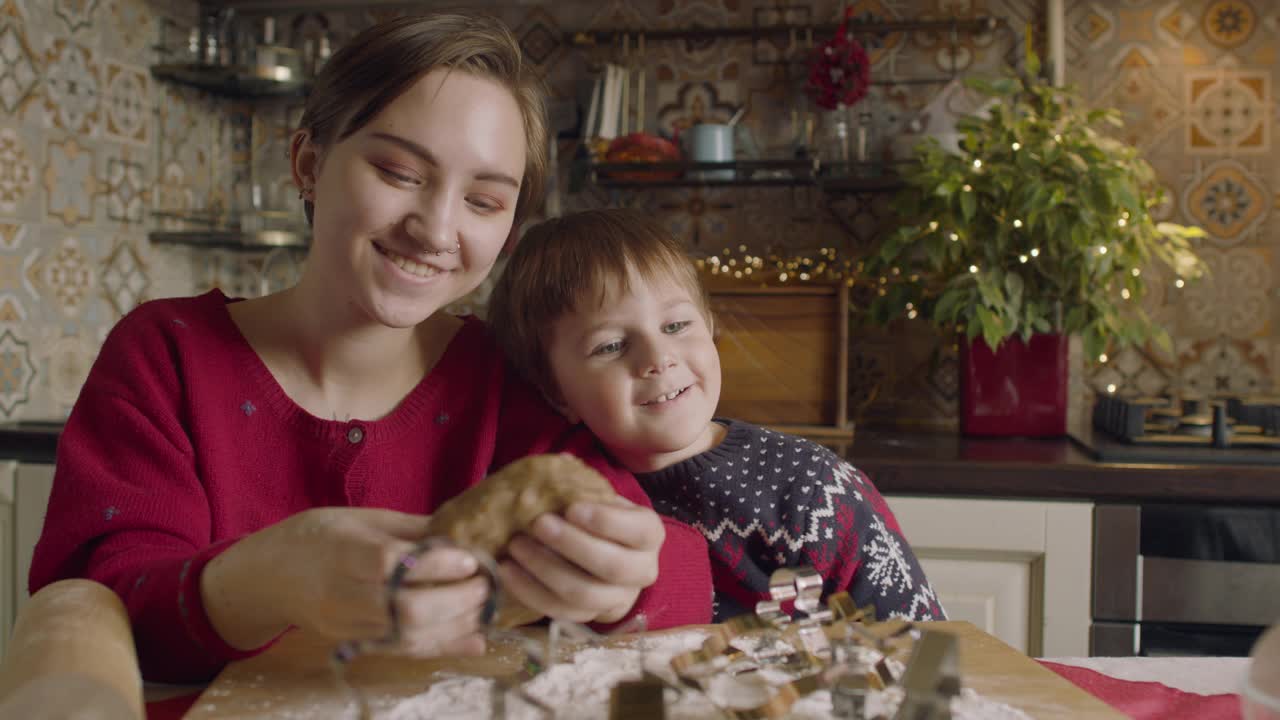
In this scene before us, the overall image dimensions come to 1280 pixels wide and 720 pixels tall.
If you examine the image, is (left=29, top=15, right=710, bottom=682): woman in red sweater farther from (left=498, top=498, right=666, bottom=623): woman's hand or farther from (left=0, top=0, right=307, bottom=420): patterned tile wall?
(left=0, top=0, right=307, bottom=420): patterned tile wall

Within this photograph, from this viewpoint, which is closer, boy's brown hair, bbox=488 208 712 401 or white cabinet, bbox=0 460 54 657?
boy's brown hair, bbox=488 208 712 401

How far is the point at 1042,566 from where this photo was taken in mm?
1563

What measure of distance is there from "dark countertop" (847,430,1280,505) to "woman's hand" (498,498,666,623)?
1047 mm

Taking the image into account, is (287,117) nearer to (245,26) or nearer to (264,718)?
(245,26)

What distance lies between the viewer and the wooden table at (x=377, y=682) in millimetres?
574

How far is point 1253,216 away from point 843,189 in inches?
32.5

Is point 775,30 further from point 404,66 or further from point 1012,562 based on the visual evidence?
point 404,66

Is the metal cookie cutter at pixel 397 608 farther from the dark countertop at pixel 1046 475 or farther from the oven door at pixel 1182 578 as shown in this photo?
the oven door at pixel 1182 578

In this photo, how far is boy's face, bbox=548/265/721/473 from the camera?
3.05 feet

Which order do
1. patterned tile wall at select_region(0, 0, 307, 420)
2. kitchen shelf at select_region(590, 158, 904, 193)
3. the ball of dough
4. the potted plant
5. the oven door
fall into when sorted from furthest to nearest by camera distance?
1. kitchen shelf at select_region(590, 158, 904, 193)
2. patterned tile wall at select_region(0, 0, 307, 420)
3. the potted plant
4. the oven door
5. the ball of dough

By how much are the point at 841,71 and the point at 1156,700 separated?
1.59 m

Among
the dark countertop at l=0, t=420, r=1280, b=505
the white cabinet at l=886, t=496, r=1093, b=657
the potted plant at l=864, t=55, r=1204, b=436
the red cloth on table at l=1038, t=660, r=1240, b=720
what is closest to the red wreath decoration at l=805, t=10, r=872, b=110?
the potted plant at l=864, t=55, r=1204, b=436

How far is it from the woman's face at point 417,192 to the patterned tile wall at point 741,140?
4.23ft

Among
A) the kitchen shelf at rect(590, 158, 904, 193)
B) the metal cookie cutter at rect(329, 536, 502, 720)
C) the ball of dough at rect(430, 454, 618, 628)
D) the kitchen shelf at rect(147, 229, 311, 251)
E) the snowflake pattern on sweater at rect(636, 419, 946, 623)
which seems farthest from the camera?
the kitchen shelf at rect(147, 229, 311, 251)
